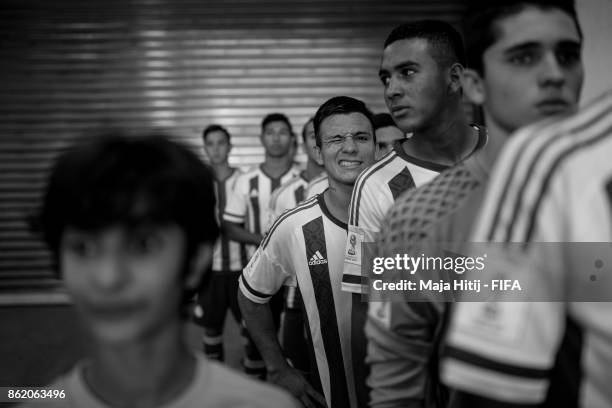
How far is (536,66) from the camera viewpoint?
122 cm

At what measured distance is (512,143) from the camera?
97 centimetres

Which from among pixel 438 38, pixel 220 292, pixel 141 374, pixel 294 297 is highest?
pixel 438 38

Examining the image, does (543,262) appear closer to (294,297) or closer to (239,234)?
(294,297)

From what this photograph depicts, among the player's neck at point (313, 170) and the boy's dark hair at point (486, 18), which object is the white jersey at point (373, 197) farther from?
the player's neck at point (313, 170)

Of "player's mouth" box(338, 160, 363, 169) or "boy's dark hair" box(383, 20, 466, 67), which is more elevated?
"boy's dark hair" box(383, 20, 466, 67)

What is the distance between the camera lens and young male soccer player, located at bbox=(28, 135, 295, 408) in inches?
43.4

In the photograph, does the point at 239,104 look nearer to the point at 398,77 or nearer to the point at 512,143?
the point at 398,77

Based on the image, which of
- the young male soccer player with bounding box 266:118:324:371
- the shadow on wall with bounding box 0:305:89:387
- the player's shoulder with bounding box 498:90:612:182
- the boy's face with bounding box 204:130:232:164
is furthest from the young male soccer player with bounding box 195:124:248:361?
the player's shoulder with bounding box 498:90:612:182

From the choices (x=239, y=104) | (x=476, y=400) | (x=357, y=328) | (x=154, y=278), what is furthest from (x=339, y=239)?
(x=239, y=104)

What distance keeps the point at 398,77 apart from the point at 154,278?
1.57 meters

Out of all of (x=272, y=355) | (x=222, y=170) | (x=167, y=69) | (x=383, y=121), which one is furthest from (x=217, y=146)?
(x=272, y=355)

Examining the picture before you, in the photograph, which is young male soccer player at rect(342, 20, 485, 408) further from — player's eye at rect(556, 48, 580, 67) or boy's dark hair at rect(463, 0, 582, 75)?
player's eye at rect(556, 48, 580, 67)

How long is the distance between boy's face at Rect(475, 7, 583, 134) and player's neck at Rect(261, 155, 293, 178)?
14.6 ft

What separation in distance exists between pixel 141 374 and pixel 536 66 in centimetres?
108
